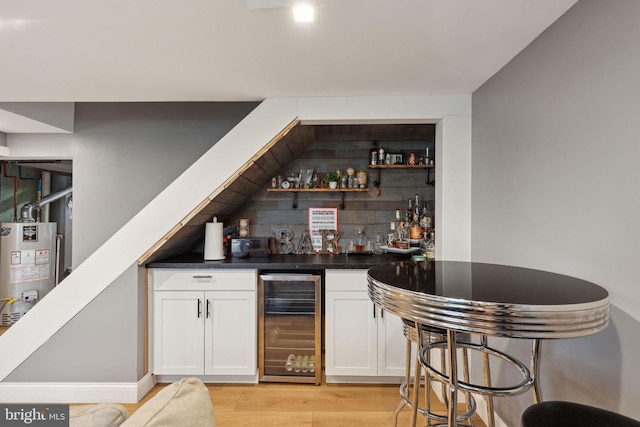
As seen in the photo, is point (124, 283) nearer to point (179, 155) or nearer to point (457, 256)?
point (179, 155)

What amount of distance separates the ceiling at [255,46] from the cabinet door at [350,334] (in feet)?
4.93

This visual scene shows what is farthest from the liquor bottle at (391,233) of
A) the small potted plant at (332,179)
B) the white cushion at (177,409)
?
the white cushion at (177,409)

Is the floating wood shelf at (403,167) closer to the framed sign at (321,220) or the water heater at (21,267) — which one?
the framed sign at (321,220)

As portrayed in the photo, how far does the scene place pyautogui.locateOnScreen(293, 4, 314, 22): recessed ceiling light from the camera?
4.16 feet

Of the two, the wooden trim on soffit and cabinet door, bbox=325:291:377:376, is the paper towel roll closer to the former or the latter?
the wooden trim on soffit

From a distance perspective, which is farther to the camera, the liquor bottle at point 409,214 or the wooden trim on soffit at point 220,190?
the liquor bottle at point 409,214

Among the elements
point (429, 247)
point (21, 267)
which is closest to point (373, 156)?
point (429, 247)

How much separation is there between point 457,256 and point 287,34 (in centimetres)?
175

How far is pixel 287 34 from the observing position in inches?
57.7

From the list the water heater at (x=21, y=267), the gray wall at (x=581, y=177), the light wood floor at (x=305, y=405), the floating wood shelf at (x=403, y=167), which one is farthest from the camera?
the water heater at (x=21, y=267)

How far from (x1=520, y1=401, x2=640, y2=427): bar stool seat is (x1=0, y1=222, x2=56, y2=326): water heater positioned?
4819 mm

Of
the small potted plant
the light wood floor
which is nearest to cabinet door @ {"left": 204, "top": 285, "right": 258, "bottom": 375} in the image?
the light wood floor

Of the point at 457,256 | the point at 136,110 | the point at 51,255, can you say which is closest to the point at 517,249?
the point at 457,256
